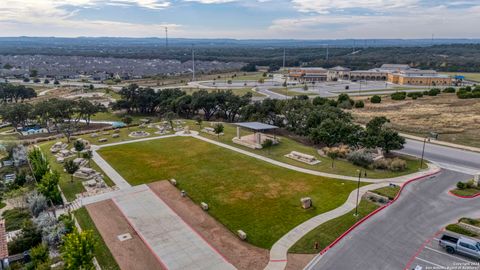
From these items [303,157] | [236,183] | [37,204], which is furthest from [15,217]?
[303,157]

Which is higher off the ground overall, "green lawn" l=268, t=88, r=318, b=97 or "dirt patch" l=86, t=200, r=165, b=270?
"green lawn" l=268, t=88, r=318, b=97

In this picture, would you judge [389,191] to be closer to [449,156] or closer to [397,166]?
[397,166]

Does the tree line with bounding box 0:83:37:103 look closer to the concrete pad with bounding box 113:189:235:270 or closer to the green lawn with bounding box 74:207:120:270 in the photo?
the green lawn with bounding box 74:207:120:270

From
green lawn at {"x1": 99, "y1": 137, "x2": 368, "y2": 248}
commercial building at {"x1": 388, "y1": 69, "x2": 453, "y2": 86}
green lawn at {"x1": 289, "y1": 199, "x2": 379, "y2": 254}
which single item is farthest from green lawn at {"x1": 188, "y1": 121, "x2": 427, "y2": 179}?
commercial building at {"x1": 388, "y1": 69, "x2": 453, "y2": 86}

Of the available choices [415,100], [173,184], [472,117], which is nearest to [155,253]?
[173,184]

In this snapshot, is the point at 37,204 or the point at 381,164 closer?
the point at 37,204

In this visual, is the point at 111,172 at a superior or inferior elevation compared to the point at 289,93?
inferior
